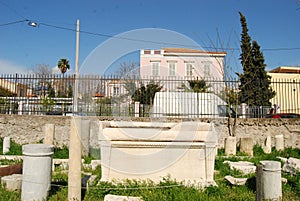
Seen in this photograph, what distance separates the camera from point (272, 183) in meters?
4.29

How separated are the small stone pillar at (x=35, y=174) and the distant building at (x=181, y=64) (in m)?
2.69

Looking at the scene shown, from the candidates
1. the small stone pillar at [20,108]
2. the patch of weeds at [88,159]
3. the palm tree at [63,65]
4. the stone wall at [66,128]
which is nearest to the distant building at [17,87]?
the small stone pillar at [20,108]

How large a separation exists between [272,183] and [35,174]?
374 cm

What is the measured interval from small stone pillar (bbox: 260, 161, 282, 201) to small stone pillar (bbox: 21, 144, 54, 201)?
3.50 metres

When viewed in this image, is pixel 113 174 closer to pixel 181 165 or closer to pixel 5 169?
pixel 181 165

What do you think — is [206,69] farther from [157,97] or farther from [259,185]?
[259,185]

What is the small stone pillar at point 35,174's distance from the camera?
4.12 meters

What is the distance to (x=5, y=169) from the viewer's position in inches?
202

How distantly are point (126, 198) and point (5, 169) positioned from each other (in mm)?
2693

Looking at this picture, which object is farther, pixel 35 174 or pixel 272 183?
pixel 272 183

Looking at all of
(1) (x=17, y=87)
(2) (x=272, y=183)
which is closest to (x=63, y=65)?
(1) (x=17, y=87)

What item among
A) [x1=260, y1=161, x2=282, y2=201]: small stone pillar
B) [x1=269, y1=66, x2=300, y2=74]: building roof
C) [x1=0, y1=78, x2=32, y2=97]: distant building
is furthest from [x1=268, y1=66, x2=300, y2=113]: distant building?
[x1=269, y1=66, x2=300, y2=74]: building roof

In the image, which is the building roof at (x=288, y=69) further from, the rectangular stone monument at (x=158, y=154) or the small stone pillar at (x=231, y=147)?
the rectangular stone monument at (x=158, y=154)

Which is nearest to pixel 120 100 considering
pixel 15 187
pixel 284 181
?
pixel 15 187
